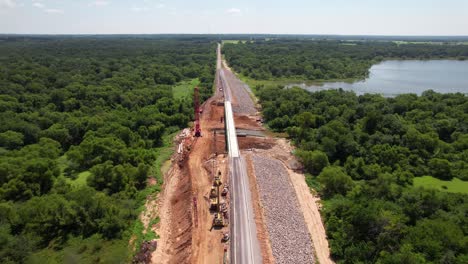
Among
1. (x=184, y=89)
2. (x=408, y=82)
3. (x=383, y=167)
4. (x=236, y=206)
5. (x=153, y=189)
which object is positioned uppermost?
(x=408, y=82)

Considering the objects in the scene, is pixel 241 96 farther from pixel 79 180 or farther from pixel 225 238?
pixel 225 238

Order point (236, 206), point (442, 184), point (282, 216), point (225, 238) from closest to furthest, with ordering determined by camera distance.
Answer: point (225, 238), point (282, 216), point (236, 206), point (442, 184)

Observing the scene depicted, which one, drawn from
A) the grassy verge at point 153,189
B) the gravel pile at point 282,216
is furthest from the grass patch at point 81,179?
the gravel pile at point 282,216

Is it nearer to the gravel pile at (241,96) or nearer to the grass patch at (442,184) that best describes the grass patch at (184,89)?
the gravel pile at (241,96)

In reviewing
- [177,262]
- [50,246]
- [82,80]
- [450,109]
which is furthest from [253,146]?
[82,80]

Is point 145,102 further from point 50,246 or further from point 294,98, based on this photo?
point 50,246

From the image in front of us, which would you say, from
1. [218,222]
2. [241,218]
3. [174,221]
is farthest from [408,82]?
[174,221]
